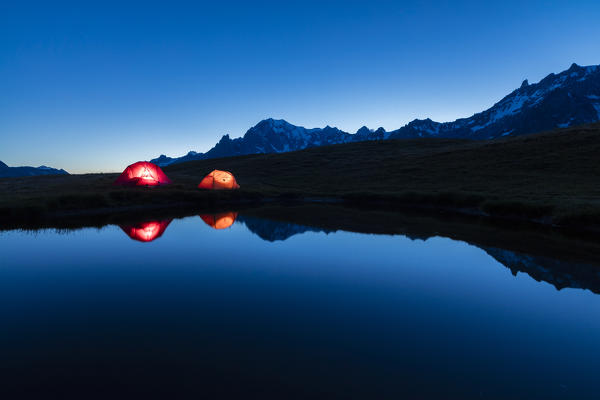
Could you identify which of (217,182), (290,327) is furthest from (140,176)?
(290,327)

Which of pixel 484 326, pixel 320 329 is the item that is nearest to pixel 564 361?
pixel 484 326

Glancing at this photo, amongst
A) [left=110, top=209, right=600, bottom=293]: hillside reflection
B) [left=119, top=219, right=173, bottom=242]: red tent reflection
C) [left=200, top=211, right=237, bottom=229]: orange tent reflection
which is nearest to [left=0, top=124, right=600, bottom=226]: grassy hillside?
[left=110, top=209, right=600, bottom=293]: hillside reflection

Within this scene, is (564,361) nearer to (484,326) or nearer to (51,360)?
(484,326)

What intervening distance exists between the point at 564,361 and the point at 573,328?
2344 mm

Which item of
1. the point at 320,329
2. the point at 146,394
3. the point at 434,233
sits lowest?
the point at 434,233

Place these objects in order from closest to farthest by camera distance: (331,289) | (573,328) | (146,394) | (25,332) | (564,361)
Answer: (146,394), (564,361), (25,332), (573,328), (331,289)

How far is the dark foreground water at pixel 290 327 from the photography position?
5.98m

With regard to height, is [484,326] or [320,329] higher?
[320,329]

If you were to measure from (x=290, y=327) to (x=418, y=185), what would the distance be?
148ft

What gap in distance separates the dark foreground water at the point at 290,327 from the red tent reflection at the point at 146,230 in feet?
13.2

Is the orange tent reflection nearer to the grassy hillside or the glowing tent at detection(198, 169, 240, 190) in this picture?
the grassy hillside

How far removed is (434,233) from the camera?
22.7 m

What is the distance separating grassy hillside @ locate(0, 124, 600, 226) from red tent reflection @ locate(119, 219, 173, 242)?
964cm

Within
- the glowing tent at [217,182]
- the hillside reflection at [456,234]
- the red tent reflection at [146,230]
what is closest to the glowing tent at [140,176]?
the glowing tent at [217,182]
